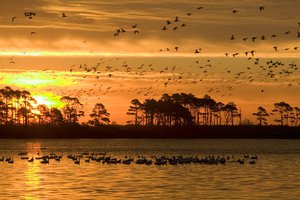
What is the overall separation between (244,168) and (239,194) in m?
29.4

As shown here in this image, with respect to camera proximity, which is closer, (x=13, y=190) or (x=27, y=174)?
(x=13, y=190)

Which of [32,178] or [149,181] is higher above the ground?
[32,178]

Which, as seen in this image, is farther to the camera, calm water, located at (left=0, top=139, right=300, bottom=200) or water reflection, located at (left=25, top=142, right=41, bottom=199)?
water reflection, located at (left=25, top=142, right=41, bottom=199)

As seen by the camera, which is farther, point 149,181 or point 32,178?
point 32,178

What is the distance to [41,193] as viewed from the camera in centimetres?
5791

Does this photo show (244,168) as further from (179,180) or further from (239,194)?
(239,194)

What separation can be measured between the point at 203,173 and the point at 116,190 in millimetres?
19438

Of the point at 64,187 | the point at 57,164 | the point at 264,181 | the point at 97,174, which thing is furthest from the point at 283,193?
the point at 57,164

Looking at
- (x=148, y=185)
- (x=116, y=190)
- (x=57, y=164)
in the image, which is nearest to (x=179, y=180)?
(x=148, y=185)

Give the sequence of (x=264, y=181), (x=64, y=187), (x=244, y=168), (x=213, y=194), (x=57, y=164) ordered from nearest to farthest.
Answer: (x=213, y=194) → (x=64, y=187) → (x=264, y=181) → (x=244, y=168) → (x=57, y=164)

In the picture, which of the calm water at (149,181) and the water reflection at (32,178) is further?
the water reflection at (32,178)

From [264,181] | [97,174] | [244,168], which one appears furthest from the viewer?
[244,168]

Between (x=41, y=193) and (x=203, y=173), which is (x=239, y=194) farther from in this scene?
(x=203, y=173)

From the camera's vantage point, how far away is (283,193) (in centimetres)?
5828
